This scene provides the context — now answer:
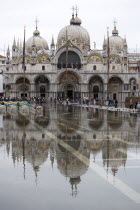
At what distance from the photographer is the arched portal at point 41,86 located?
80812mm

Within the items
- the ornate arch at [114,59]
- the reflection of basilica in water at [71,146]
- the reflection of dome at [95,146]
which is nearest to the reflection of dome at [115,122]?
the reflection of basilica in water at [71,146]

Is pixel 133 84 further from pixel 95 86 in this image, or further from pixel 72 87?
pixel 72 87

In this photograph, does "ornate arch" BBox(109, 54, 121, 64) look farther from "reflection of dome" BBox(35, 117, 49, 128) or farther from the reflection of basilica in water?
the reflection of basilica in water

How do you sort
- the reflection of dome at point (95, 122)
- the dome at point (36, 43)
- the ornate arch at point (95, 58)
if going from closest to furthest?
1. the reflection of dome at point (95, 122)
2. the ornate arch at point (95, 58)
3. the dome at point (36, 43)

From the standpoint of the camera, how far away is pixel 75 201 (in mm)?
7500

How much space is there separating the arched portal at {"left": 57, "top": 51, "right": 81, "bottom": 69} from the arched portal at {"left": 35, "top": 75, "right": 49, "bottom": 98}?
181 inches

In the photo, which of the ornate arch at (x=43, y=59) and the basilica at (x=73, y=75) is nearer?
the basilica at (x=73, y=75)

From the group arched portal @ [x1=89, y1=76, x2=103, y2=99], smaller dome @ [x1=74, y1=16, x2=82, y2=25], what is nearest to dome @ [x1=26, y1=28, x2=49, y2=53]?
smaller dome @ [x1=74, y1=16, x2=82, y2=25]

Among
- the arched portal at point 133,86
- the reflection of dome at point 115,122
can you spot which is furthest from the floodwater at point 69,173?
the arched portal at point 133,86

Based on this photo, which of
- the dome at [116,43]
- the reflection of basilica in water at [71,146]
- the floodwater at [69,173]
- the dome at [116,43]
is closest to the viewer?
the floodwater at [69,173]

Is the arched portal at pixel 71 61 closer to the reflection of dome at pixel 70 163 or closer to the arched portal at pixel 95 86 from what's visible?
the arched portal at pixel 95 86

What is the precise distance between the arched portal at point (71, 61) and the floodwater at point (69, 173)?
64.9 meters

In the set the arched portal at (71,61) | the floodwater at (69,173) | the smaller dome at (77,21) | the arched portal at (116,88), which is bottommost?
the floodwater at (69,173)

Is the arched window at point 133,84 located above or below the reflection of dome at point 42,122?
above
